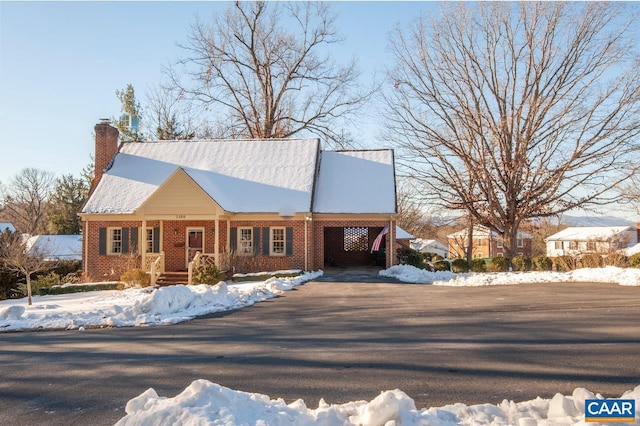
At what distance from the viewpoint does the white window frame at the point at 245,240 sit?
24719 mm

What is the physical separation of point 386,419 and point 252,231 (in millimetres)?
20689

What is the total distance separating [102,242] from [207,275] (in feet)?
26.8

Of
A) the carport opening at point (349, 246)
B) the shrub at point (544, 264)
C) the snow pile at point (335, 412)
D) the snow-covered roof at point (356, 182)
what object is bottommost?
the snow pile at point (335, 412)

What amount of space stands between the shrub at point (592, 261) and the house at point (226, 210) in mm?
8491

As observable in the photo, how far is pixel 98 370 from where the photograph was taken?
725 centimetres

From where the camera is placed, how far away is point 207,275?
19750 millimetres

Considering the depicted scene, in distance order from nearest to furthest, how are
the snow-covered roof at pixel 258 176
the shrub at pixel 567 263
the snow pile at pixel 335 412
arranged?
the snow pile at pixel 335 412 → the shrub at pixel 567 263 → the snow-covered roof at pixel 258 176

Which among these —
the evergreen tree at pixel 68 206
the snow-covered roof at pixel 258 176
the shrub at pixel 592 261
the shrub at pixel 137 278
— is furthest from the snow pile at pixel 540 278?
the evergreen tree at pixel 68 206

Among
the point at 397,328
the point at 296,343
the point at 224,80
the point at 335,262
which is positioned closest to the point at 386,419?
the point at 296,343

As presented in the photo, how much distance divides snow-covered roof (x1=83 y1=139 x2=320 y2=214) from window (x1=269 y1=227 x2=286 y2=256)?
1070 millimetres

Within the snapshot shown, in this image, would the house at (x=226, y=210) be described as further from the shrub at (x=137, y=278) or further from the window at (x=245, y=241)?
the shrub at (x=137, y=278)

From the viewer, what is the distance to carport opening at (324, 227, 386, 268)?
30.2 metres

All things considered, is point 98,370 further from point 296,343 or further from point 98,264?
point 98,264

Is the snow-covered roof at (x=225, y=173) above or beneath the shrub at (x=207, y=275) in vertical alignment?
above
